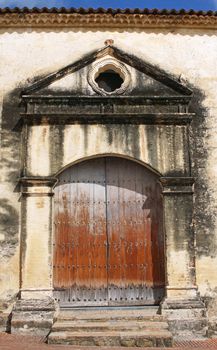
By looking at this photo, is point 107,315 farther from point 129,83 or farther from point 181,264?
point 129,83

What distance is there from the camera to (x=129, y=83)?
29.8 ft

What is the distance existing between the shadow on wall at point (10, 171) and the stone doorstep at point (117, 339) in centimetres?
199

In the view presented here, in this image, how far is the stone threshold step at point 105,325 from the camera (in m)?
7.31

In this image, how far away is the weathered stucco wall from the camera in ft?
27.6

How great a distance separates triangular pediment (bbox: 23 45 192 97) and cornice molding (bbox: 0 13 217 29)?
594 mm

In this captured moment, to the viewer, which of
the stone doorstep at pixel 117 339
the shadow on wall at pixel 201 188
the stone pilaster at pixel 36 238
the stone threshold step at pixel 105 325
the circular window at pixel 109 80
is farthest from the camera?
the circular window at pixel 109 80

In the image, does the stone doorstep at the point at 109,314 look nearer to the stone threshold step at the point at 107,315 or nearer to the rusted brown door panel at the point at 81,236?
the stone threshold step at the point at 107,315

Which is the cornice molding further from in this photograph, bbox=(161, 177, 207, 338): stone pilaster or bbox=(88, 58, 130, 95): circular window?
bbox=(161, 177, 207, 338): stone pilaster

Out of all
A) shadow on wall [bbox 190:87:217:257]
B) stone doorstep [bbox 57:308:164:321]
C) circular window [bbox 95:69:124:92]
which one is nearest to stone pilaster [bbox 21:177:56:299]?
stone doorstep [bbox 57:308:164:321]

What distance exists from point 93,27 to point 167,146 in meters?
2.92

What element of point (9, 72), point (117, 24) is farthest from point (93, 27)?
point (9, 72)

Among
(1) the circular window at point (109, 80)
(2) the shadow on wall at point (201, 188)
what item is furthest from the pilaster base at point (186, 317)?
(1) the circular window at point (109, 80)

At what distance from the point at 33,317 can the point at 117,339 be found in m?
1.59

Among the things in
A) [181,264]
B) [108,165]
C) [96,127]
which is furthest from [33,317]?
[96,127]
